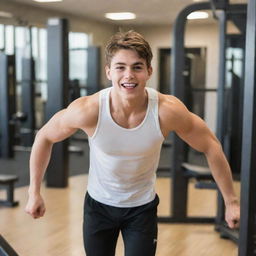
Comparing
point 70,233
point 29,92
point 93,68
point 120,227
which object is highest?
point 93,68

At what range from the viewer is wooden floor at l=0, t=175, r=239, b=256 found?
2.92 metres

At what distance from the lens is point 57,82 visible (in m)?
4.58

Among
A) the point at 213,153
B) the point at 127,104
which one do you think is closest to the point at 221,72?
the point at 213,153

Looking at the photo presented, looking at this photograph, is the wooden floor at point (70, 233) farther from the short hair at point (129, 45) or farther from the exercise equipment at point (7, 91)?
the exercise equipment at point (7, 91)

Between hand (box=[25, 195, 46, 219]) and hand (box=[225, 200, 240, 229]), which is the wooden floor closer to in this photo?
hand (box=[25, 195, 46, 219])

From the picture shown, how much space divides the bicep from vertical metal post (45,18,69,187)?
2961 mm

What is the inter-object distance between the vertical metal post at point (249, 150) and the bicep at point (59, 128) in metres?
0.61

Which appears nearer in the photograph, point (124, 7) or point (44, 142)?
point (44, 142)

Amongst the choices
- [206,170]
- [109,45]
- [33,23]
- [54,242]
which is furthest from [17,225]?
[33,23]

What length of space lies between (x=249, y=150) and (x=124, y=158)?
1.43ft

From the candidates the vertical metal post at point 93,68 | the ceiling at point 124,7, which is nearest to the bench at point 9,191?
the ceiling at point 124,7

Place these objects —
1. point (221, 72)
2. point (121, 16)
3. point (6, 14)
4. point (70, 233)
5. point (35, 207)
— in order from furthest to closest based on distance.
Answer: point (121, 16)
point (6, 14)
point (70, 233)
point (221, 72)
point (35, 207)

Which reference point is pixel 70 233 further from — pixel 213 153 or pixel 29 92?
pixel 29 92

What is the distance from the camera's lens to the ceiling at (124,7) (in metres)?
6.71
